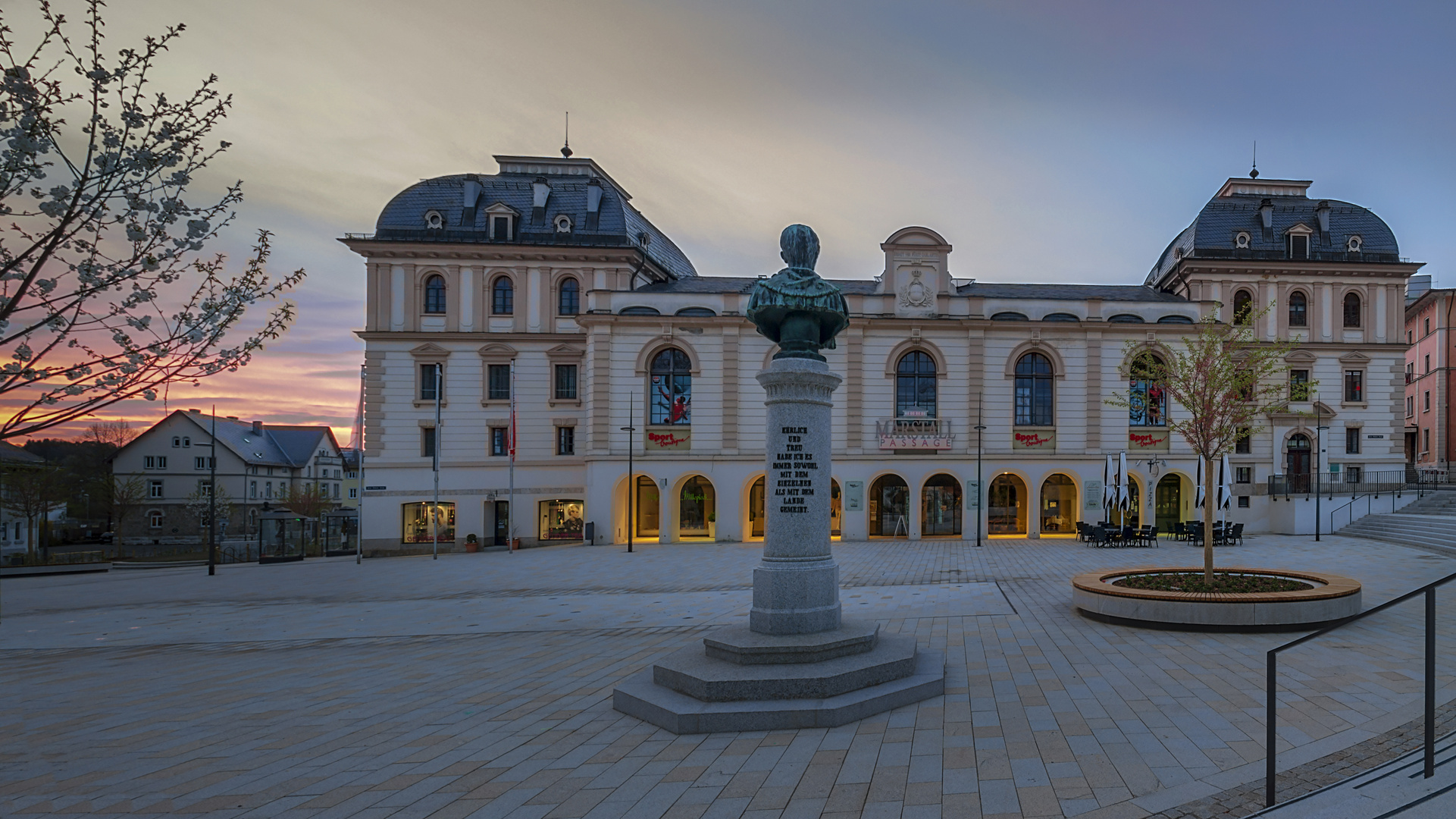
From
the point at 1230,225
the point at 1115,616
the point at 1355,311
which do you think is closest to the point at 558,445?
the point at 1115,616

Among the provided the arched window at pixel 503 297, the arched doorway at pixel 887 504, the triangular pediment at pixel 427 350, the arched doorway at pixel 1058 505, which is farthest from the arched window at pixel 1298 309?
the triangular pediment at pixel 427 350

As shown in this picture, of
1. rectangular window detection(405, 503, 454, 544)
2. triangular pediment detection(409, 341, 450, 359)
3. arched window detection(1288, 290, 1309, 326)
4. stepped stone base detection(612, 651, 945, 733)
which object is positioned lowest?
rectangular window detection(405, 503, 454, 544)

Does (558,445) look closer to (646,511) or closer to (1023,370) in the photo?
(646,511)

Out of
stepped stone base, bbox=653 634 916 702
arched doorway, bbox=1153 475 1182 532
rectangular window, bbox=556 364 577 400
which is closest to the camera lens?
stepped stone base, bbox=653 634 916 702

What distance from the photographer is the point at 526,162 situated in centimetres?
3809

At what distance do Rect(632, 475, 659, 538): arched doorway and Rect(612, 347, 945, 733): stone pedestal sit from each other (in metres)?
24.0

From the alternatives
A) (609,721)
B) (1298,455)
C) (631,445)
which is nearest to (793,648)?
(609,721)

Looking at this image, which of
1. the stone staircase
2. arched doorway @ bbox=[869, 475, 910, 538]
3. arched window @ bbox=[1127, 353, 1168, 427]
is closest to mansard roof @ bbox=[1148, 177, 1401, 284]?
arched window @ bbox=[1127, 353, 1168, 427]

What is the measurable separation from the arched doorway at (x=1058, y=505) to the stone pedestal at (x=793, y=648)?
1035 inches

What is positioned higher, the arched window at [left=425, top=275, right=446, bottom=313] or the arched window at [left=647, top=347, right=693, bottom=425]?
the arched window at [left=425, top=275, right=446, bottom=313]

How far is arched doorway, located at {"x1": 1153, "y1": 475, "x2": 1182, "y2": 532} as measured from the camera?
32406 mm

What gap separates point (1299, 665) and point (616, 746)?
5.19 metres

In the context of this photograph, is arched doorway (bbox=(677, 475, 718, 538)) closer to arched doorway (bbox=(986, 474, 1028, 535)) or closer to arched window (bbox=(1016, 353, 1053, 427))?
arched doorway (bbox=(986, 474, 1028, 535))

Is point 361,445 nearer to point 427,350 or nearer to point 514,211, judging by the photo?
point 427,350
